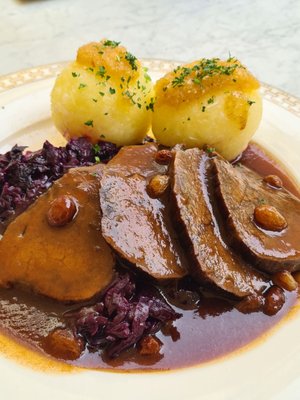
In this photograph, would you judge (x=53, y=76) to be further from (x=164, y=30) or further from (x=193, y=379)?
(x=193, y=379)

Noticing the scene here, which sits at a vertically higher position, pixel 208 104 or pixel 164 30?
pixel 208 104

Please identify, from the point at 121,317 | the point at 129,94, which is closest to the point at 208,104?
the point at 129,94

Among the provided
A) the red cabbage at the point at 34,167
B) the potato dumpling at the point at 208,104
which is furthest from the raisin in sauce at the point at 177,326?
the potato dumpling at the point at 208,104

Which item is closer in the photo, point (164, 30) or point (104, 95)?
point (104, 95)

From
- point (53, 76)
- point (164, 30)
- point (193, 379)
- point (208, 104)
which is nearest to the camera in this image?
point (193, 379)

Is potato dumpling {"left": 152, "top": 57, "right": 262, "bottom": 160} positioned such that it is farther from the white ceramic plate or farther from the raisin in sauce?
the white ceramic plate

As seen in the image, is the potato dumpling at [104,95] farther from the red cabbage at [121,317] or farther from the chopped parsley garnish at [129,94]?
the red cabbage at [121,317]

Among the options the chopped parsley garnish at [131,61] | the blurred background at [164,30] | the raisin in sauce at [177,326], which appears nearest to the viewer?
the raisin in sauce at [177,326]
